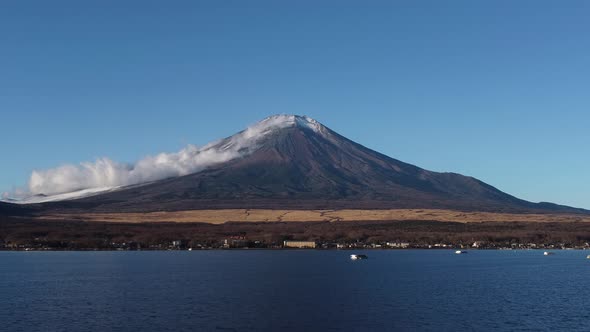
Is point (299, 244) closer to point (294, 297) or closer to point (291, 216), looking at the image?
point (291, 216)

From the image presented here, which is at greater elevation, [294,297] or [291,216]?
[291,216]

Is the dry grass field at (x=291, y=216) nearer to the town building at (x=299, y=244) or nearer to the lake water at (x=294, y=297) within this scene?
the town building at (x=299, y=244)

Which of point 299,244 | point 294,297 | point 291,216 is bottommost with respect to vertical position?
point 294,297

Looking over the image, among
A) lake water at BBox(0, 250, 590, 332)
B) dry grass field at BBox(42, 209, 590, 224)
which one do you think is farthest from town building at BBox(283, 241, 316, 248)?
lake water at BBox(0, 250, 590, 332)

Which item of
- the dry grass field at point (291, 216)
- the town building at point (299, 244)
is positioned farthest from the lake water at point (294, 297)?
the dry grass field at point (291, 216)

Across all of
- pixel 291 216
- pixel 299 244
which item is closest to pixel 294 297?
pixel 299 244

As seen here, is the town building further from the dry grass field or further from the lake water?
the lake water

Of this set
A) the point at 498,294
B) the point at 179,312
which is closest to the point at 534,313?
the point at 498,294
